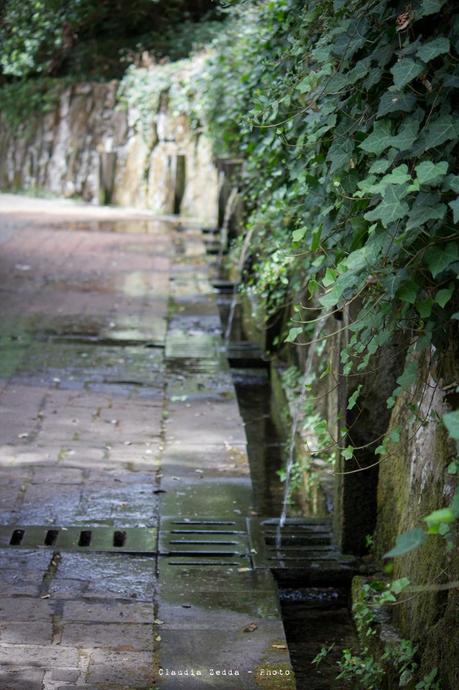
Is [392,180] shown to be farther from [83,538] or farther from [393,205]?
[83,538]

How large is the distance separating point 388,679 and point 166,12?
21.1 m

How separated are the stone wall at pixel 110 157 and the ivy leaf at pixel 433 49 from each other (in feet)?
43.4

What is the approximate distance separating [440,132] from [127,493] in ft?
8.95

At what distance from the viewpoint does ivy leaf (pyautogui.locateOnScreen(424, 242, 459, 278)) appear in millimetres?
2865

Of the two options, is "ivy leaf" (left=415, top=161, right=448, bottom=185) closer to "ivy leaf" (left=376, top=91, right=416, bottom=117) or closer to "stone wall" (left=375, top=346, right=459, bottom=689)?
"ivy leaf" (left=376, top=91, right=416, bottom=117)

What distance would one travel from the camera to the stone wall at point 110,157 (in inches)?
714

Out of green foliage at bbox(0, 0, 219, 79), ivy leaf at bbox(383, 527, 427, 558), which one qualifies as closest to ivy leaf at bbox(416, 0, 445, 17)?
ivy leaf at bbox(383, 527, 427, 558)

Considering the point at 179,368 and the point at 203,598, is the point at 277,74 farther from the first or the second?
the point at 203,598

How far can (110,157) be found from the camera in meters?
20.6

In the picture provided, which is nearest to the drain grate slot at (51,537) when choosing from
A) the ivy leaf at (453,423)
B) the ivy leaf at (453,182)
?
the ivy leaf at (453,182)

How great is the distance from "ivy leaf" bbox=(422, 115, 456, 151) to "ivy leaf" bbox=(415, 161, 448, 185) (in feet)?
0.48

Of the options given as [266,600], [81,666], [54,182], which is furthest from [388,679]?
[54,182]

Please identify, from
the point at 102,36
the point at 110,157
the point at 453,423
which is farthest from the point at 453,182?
the point at 102,36

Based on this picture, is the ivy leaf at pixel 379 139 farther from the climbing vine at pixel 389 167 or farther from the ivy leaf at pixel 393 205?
the ivy leaf at pixel 393 205
